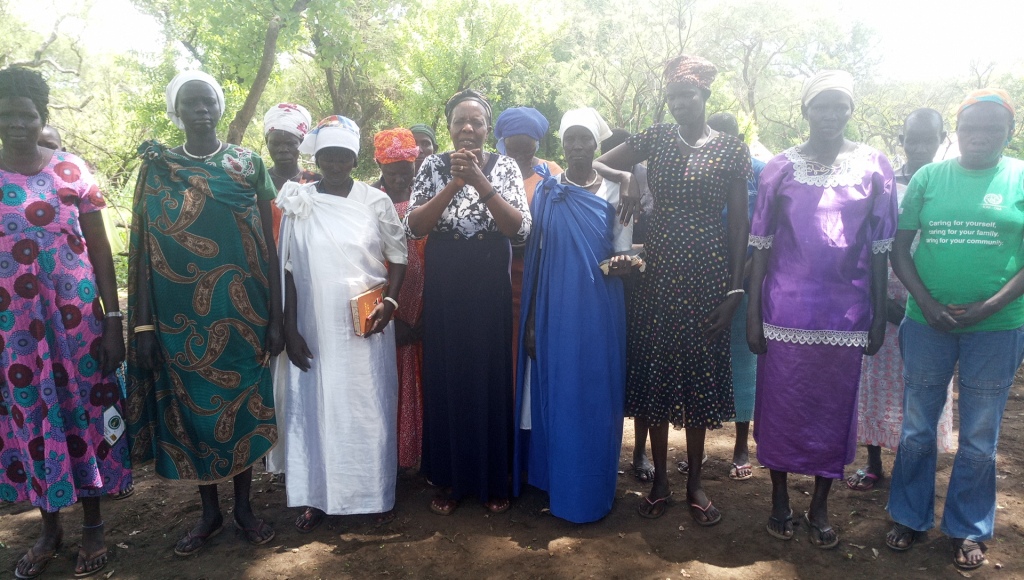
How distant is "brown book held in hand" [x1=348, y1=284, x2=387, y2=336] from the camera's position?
120 inches

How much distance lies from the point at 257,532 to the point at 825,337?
2.84 metres

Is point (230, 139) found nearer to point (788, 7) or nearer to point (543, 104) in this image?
point (543, 104)

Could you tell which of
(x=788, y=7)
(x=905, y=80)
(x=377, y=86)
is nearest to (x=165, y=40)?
(x=377, y=86)

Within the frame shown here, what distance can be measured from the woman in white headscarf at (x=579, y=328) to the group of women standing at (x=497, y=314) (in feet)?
0.04

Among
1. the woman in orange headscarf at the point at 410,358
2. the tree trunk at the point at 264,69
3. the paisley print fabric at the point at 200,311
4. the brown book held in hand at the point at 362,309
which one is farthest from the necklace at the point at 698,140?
the tree trunk at the point at 264,69

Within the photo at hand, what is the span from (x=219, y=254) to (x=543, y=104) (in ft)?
66.5

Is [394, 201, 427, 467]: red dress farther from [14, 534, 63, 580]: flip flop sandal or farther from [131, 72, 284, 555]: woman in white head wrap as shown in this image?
[14, 534, 63, 580]: flip flop sandal

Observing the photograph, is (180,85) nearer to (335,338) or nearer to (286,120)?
(286,120)

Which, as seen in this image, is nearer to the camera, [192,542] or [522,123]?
[192,542]

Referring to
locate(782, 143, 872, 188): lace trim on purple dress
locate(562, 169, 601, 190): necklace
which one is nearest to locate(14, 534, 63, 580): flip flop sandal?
locate(562, 169, 601, 190): necklace

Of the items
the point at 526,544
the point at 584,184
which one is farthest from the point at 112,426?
the point at 584,184

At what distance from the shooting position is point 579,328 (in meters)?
3.14

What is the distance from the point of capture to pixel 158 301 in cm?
287

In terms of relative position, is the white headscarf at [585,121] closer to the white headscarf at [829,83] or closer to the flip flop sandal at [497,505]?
the white headscarf at [829,83]
